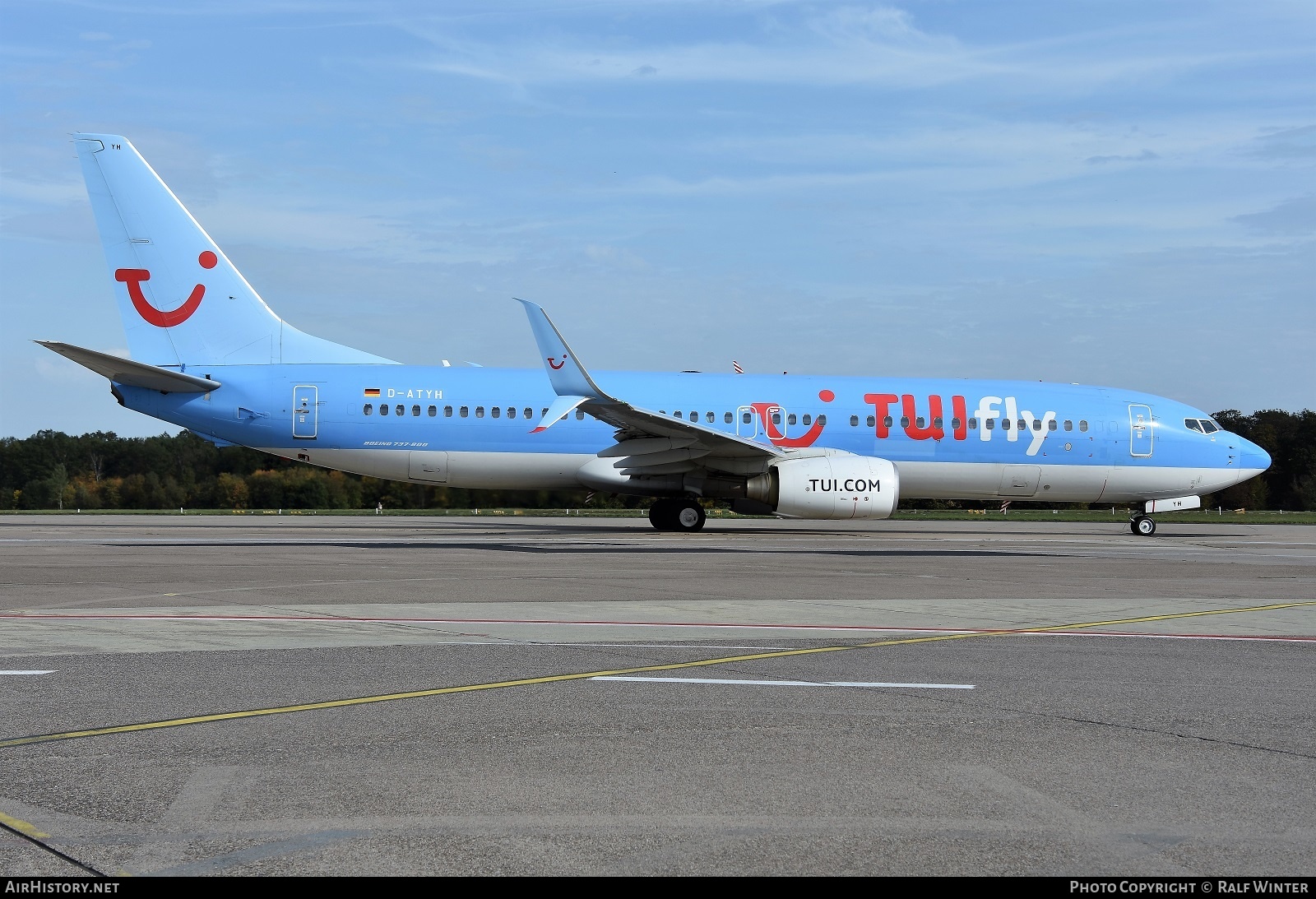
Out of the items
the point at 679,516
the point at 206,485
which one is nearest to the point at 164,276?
the point at 679,516

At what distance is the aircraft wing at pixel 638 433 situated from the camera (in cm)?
2506

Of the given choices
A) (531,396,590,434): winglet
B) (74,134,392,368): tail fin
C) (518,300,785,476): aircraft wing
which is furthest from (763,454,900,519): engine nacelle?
(74,134,392,368): tail fin

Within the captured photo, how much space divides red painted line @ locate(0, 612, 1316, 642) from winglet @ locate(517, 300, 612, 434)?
14354mm

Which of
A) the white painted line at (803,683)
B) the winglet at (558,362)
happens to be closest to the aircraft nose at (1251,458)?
the winglet at (558,362)

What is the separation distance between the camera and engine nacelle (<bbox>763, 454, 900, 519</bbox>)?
24.6 m

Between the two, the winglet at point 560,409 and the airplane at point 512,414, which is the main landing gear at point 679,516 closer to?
the airplane at point 512,414

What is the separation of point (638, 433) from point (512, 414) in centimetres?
334

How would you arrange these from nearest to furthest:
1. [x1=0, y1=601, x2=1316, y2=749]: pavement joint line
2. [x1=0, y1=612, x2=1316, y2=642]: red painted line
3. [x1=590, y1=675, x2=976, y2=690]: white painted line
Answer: [x1=0, y1=601, x2=1316, y2=749]: pavement joint line < [x1=590, y1=675, x2=976, y2=690]: white painted line < [x1=0, y1=612, x2=1316, y2=642]: red painted line

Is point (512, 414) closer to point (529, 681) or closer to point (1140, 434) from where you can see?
point (1140, 434)

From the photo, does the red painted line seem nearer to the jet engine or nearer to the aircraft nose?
the jet engine

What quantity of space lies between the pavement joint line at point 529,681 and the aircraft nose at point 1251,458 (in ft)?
71.4

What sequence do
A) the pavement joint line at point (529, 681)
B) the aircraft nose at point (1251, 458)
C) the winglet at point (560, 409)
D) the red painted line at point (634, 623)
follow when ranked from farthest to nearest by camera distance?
the aircraft nose at point (1251, 458), the winglet at point (560, 409), the red painted line at point (634, 623), the pavement joint line at point (529, 681)

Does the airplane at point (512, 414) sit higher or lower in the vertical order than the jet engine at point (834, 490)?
higher

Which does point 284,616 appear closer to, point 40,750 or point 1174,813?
point 40,750
